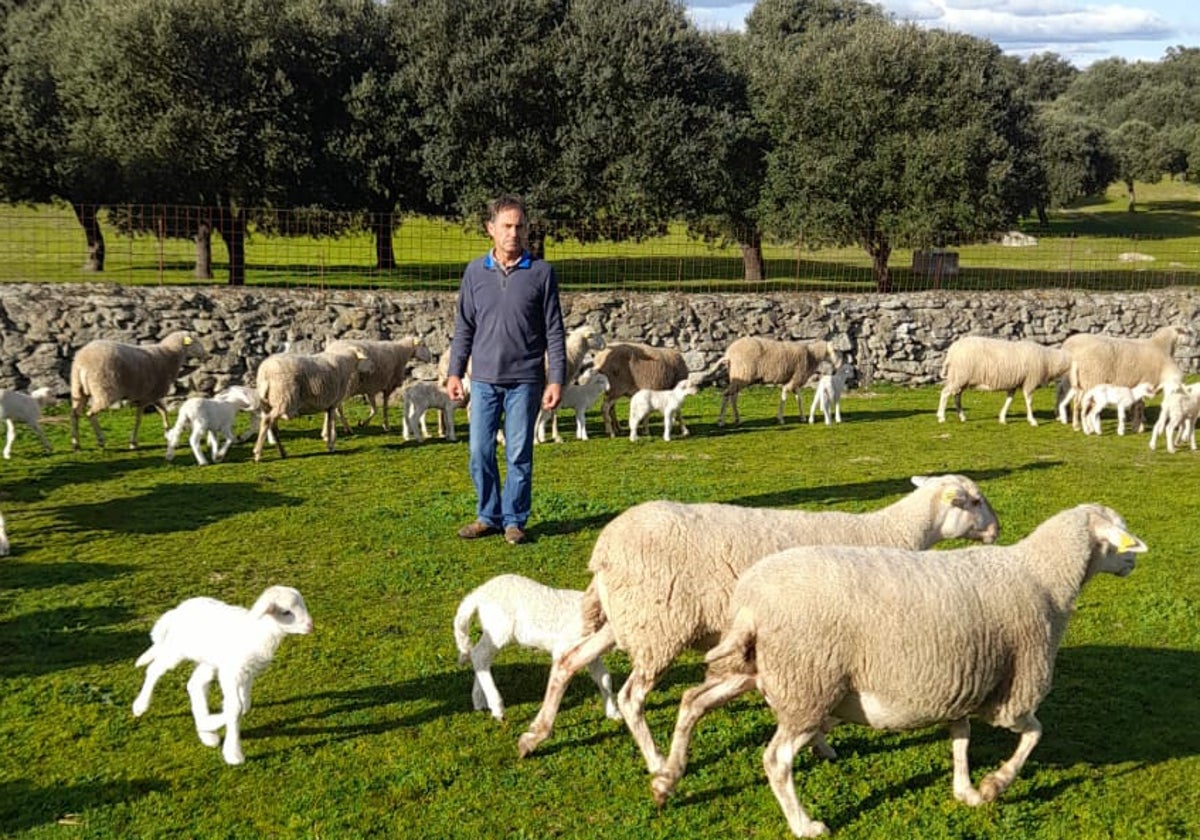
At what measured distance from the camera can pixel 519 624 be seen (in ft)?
17.6

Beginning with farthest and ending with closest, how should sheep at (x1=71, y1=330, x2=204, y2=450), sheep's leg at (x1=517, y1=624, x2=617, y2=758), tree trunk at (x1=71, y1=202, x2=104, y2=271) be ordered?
tree trunk at (x1=71, y1=202, x2=104, y2=271) → sheep at (x1=71, y1=330, x2=204, y2=450) → sheep's leg at (x1=517, y1=624, x2=617, y2=758)

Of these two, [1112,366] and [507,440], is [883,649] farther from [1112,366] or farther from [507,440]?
[1112,366]

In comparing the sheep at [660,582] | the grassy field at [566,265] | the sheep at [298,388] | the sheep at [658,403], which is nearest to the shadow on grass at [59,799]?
the sheep at [660,582]

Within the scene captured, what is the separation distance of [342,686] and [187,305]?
37.6 feet

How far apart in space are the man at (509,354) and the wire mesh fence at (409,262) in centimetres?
960

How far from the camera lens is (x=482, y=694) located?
5578 millimetres

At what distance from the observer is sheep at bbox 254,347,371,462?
11766 mm

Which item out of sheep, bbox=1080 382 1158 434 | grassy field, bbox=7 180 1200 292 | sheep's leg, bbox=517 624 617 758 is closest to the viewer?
sheep's leg, bbox=517 624 617 758

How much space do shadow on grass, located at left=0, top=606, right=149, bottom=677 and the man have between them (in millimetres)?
2887

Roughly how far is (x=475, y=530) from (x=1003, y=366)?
973cm

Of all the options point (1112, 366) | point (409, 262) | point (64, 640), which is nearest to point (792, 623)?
point (64, 640)

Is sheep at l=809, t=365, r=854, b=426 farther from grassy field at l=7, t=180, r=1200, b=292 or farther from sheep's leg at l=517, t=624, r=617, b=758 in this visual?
sheep's leg at l=517, t=624, r=617, b=758

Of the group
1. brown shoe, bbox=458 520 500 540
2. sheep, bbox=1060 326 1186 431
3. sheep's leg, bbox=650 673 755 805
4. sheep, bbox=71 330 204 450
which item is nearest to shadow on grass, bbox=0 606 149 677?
brown shoe, bbox=458 520 500 540

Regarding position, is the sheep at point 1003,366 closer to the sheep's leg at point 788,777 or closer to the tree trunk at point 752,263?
the sheep's leg at point 788,777
